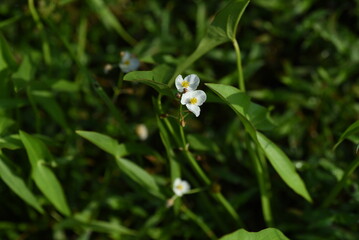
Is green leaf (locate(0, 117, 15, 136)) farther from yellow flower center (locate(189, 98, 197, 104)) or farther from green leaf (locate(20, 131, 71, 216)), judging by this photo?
yellow flower center (locate(189, 98, 197, 104))

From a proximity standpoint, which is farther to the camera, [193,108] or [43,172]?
[43,172]

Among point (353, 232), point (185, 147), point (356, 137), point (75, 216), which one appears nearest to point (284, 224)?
point (353, 232)

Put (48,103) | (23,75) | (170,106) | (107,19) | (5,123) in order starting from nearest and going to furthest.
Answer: (5,123)
(23,75)
(48,103)
(170,106)
(107,19)

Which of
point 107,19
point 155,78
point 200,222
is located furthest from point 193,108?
point 107,19

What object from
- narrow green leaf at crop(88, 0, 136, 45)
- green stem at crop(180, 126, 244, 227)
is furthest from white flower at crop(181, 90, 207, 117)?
narrow green leaf at crop(88, 0, 136, 45)

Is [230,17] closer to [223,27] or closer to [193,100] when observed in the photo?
[223,27]

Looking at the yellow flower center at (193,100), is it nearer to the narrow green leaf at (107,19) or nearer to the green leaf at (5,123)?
the green leaf at (5,123)
